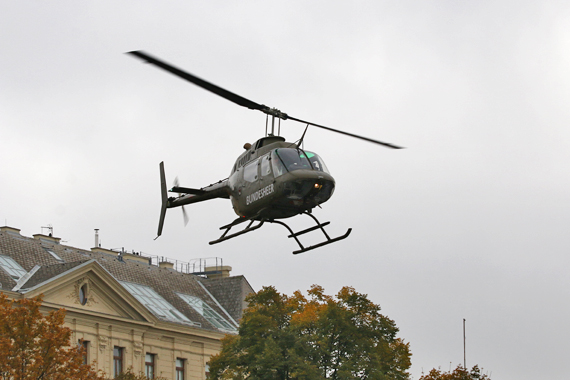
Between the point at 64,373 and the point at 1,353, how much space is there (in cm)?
266

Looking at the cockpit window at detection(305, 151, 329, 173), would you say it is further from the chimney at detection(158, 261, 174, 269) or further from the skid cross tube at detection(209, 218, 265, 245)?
the chimney at detection(158, 261, 174, 269)

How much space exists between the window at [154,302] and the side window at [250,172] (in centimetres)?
3712

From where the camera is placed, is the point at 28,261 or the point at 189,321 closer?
the point at 28,261

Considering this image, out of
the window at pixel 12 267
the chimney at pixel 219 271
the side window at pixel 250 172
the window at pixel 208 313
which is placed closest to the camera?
the side window at pixel 250 172

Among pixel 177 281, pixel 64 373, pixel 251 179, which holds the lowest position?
pixel 64 373

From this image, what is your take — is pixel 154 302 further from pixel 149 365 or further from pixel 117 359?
pixel 117 359

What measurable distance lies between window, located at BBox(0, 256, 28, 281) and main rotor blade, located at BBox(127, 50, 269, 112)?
1254 inches

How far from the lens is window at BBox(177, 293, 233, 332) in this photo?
73312 mm

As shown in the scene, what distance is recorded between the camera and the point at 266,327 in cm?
5144

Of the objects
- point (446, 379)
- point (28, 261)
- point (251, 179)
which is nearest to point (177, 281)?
point (28, 261)

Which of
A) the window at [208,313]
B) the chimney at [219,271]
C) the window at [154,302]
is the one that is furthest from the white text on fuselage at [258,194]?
the chimney at [219,271]

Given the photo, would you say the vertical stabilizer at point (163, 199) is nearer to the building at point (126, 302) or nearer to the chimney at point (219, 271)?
the building at point (126, 302)

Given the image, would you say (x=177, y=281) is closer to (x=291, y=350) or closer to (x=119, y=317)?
(x=119, y=317)

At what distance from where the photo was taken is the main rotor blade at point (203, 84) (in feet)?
82.2
